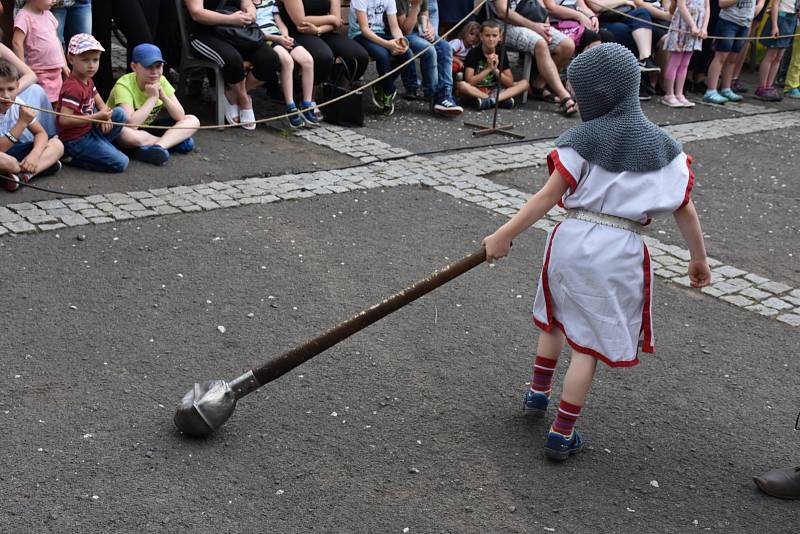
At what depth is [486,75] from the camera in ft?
34.3

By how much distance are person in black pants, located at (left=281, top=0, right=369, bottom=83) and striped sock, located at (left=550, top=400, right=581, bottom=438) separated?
591 centimetres

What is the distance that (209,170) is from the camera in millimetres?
7414

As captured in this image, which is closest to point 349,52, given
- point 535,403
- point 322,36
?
point 322,36

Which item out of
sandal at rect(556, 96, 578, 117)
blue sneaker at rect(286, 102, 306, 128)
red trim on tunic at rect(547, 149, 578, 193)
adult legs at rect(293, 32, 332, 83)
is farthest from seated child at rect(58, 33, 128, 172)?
sandal at rect(556, 96, 578, 117)

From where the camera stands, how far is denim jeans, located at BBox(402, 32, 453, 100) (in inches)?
387

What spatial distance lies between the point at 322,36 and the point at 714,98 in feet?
17.1

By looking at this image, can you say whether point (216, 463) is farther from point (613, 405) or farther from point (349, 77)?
point (349, 77)

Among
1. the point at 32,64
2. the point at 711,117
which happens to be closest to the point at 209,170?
the point at 32,64

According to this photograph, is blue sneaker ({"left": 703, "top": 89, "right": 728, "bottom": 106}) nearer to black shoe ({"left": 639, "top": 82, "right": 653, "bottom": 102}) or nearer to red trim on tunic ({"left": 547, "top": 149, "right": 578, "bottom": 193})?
black shoe ({"left": 639, "top": 82, "right": 653, "bottom": 102})

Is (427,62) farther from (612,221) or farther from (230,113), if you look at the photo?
(612,221)

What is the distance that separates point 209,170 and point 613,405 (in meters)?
4.08

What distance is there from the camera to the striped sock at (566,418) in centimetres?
381

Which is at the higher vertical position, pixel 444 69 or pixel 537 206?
pixel 537 206

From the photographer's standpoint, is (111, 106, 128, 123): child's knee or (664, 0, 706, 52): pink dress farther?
(664, 0, 706, 52): pink dress
